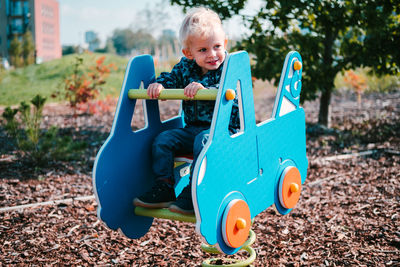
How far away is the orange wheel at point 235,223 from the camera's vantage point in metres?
1.96

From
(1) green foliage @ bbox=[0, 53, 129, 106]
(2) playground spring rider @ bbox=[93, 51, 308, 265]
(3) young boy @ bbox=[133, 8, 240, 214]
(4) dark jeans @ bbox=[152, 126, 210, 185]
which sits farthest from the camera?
(1) green foliage @ bbox=[0, 53, 129, 106]

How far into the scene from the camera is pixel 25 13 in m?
43.3

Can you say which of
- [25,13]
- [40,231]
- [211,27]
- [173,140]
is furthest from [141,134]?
[25,13]

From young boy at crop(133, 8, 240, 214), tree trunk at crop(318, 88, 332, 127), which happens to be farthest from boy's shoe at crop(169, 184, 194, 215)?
tree trunk at crop(318, 88, 332, 127)

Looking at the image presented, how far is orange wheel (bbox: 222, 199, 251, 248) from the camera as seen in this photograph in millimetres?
1962

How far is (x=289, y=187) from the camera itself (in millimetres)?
2506

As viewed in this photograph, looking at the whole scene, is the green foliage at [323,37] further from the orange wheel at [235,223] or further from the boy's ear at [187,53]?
the orange wheel at [235,223]

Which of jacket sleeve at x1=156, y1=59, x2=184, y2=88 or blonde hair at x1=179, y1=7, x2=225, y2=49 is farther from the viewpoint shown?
jacket sleeve at x1=156, y1=59, x2=184, y2=88

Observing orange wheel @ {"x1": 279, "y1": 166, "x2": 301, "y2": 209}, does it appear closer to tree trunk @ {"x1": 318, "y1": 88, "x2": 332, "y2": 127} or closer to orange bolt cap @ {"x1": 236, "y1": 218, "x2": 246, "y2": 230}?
orange bolt cap @ {"x1": 236, "y1": 218, "x2": 246, "y2": 230}

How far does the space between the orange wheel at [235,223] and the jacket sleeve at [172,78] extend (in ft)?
3.04

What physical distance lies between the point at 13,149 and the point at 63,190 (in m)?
1.94

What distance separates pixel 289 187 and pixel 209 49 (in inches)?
38.1

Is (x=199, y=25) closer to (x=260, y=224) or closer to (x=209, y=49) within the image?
(x=209, y=49)

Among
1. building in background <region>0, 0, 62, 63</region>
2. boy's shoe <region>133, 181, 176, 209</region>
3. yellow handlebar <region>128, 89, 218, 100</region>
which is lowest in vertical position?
boy's shoe <region>133, 181, 176, 209</region>
